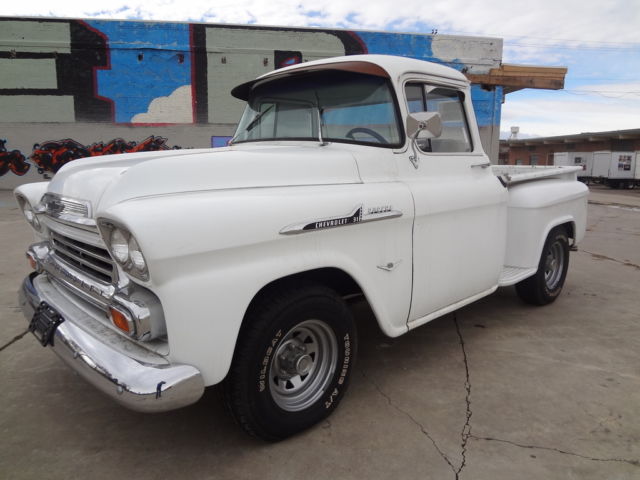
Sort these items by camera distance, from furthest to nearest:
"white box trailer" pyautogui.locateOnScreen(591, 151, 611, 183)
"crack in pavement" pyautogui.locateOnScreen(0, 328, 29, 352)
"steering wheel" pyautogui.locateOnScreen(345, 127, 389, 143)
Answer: "white box trailer" pyautogui.locateOnScreen(591, 151, 611, 183), "crack in pavement" pyautogui.locateOnScreen(0, 328, 29, 352), "steering wheel" pyautogui.locateOnScreen(345, 127, 389, 143)

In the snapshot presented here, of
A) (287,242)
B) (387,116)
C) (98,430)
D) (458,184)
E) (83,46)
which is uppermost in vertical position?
(83,46)

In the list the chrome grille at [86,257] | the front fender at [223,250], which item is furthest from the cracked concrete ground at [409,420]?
the chrome grille at [86,257]

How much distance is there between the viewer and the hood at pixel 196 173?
199 cm

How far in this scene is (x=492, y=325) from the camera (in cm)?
403

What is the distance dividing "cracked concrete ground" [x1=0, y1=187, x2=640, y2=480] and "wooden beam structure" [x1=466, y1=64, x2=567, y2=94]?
235 inches

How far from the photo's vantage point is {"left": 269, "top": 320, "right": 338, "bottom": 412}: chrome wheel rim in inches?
93.7

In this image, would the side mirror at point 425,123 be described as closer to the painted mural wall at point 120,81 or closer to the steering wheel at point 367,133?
the steering wheel at point 367,133

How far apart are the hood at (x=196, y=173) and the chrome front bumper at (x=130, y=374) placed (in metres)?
0.62

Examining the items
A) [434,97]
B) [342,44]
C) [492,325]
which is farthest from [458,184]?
[342,44]

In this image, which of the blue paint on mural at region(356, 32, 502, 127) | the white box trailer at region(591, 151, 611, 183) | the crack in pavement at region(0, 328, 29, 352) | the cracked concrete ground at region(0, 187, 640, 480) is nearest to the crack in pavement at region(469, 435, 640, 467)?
the cracked concrete ground at region(0, 187, 640, 480)

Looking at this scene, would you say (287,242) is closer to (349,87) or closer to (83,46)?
(349,87)

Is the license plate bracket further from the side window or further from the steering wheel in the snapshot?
the side window

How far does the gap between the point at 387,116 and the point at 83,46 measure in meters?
15.5

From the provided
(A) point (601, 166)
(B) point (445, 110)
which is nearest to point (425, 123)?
(B) point (445, 110)
